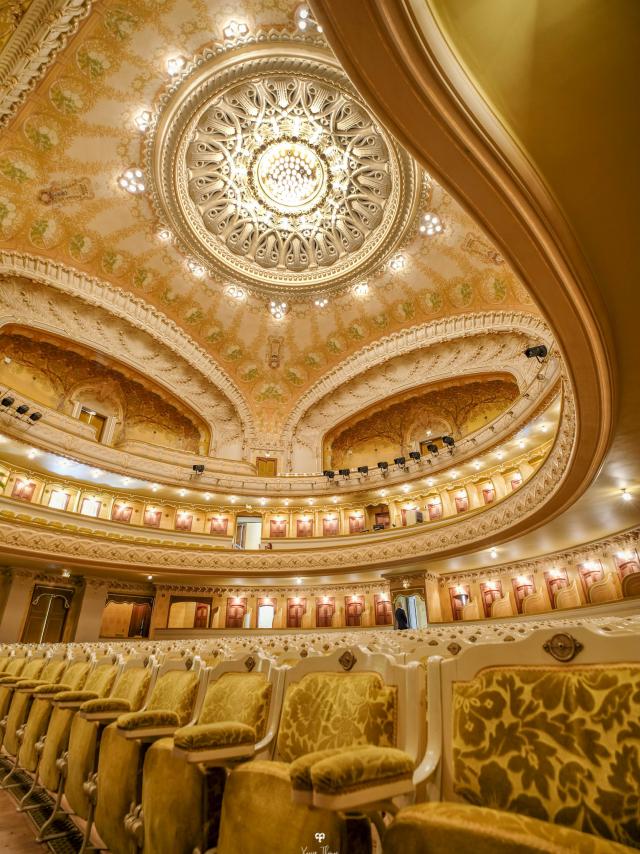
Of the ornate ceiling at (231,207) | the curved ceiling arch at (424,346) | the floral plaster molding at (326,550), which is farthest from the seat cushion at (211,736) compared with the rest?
the ornate ceiling at (231,207)

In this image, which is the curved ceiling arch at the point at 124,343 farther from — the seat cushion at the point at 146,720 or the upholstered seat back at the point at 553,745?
the upholstered seat back at the point at 553,745

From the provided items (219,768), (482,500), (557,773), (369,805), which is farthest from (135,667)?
(482,500)

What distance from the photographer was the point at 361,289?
19.9 m

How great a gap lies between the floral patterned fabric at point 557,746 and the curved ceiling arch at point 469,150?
12.6 ft

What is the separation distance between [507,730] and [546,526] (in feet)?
36.8

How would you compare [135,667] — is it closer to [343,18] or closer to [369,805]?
[369,805]

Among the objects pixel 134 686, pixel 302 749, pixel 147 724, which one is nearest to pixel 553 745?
pixel 302 749

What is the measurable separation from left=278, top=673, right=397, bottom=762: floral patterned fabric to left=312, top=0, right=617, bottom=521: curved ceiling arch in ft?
12.9

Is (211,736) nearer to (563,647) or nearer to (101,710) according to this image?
(101,710)

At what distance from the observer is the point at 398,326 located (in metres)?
20.1

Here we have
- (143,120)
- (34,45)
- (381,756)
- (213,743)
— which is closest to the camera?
(381,756)

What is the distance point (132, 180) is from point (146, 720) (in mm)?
18612

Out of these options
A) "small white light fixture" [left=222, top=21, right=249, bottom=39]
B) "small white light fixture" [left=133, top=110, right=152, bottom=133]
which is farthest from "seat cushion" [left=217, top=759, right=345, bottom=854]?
"small white light fixture" [left=133, top=110, right=152, bottom=133]

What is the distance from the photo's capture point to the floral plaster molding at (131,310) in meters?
15.3
